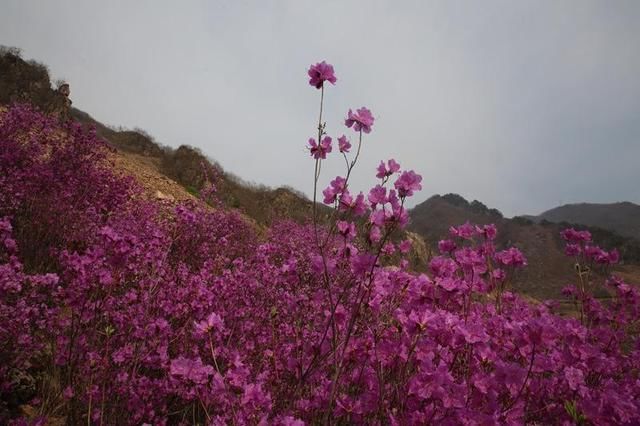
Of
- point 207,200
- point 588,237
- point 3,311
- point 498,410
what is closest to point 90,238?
point 3,311

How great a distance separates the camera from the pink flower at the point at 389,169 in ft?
7.80

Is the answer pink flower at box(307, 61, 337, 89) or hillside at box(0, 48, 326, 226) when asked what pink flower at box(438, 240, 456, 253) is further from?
hillside at box(0, 48, 326, 226)

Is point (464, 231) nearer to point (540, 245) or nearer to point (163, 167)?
point (163, 167)

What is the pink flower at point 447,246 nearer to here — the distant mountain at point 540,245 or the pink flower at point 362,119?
the pink flower at point 362,119

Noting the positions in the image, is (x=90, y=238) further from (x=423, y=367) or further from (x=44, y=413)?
(x=423, y=367)

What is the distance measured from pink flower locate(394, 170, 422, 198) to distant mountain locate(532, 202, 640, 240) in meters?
82.8

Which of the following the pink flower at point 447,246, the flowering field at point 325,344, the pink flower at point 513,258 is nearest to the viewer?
the flowering field at point 325,344

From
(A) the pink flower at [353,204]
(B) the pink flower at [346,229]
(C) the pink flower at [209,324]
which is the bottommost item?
(C) the pink flower at [209,324]

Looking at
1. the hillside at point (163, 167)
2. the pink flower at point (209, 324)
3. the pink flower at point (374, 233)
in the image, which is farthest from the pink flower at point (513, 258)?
the hillside at point (163, 167)

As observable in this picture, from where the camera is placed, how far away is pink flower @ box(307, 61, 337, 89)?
2553mm

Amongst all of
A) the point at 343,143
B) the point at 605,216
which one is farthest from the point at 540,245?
the point at 605,216

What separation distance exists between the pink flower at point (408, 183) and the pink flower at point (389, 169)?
132 mm

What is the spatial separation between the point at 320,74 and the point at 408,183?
1075 mm

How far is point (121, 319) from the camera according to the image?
10.3 ft
